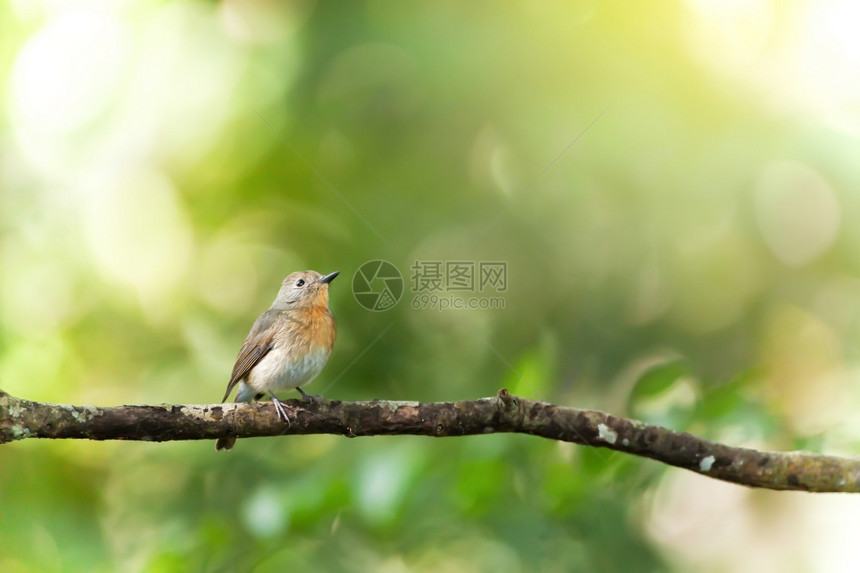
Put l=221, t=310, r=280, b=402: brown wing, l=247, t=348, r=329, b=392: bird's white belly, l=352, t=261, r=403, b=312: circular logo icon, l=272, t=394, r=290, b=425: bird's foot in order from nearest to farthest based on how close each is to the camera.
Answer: l=272, t=394, r=290, b=425: bird's foot → l=247, t=348, r=329, b=392: bird's white belly → l=221, t=310, r=280, b=402: brown wing → l=352, t=261, r=403, b=312: circular logo icon

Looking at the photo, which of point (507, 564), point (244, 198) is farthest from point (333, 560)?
point (244, 198)

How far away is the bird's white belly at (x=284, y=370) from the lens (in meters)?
4.86

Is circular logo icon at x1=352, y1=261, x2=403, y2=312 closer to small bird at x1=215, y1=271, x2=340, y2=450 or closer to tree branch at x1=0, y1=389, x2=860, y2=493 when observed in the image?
small bird at x1=215, y1=271, x2=340, y2=450

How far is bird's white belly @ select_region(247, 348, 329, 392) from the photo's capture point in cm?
486

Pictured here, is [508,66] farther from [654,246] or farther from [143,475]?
[143,475]

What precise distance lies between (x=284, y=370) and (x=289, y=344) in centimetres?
19

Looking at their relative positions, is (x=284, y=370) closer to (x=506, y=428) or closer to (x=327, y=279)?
(x=327, y=279)

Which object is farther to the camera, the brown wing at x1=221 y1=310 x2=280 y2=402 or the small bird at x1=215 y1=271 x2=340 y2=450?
the brown wing at x1=221 y1=310 x2=280 y2=402

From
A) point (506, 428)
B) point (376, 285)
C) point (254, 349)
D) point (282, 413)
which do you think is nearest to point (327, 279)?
point (254, 349)

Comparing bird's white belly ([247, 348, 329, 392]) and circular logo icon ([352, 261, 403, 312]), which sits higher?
circular logo icon ([352, 261, 403, 312])

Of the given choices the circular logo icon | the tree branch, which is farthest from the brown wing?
the tree branch

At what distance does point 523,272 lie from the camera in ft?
22.9

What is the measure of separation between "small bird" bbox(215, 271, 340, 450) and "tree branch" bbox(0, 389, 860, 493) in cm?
116

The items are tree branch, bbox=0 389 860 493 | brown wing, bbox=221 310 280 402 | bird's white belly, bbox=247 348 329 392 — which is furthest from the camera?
brown wing, bbox=221 310 280 402
